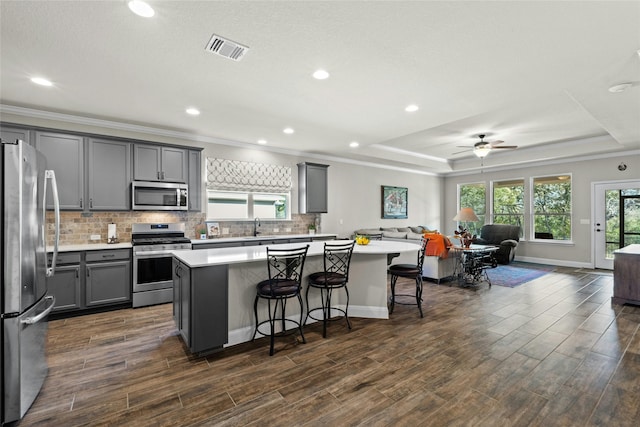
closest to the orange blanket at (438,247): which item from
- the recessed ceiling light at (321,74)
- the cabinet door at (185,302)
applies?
the recessed ceiling light at (321,74)

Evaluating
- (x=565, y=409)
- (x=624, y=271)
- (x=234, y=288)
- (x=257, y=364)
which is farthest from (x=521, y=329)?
(x=234, y=288)

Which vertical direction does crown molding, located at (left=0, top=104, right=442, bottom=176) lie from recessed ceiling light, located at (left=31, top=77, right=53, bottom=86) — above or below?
below

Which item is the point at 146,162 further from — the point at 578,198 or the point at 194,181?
the point at 578,198

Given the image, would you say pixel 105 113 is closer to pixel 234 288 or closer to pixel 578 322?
pixel 234 288

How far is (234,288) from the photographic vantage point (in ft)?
10.1

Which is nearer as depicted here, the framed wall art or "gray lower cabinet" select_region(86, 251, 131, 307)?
"gray lower cabinet" select_region(86, 251, 131, 307)

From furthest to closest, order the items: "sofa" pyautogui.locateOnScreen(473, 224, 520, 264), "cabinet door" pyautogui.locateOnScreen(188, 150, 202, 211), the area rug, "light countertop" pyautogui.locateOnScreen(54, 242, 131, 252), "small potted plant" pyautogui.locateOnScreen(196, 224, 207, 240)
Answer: "sofa" pyautogui.locateOnScreen(473, 224, 520, 264)
the area rug
"small potted plant" pyautogui.locateOnScreen(196, 224, 207, 240)
"cabinet door" pyautogui.locateOnScreen(188, 150, 202, 211)
"light countertop" pyautogui.locateOnScreen(54, 242, 131, 252)

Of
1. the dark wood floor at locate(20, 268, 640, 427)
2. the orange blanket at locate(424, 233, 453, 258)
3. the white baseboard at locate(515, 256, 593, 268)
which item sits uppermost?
the orange blanket at locate(424, 233, 453, 258)

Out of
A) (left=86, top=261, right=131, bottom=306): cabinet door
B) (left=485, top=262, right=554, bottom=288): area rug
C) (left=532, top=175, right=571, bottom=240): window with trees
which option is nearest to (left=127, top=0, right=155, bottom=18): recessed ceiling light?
(left=86, top=261, right=131, bottom=306): cabinet door

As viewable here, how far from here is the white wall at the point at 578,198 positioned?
672 centimetres

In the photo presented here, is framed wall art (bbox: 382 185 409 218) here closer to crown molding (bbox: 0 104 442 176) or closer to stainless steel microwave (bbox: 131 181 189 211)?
crown molding (bbox: 0 104 442 176)

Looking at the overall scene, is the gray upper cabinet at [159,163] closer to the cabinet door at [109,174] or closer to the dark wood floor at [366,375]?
the cabinet door at [109,174]

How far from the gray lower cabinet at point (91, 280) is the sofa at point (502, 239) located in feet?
25.9

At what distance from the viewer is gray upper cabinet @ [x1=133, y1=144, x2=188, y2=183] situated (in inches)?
180
